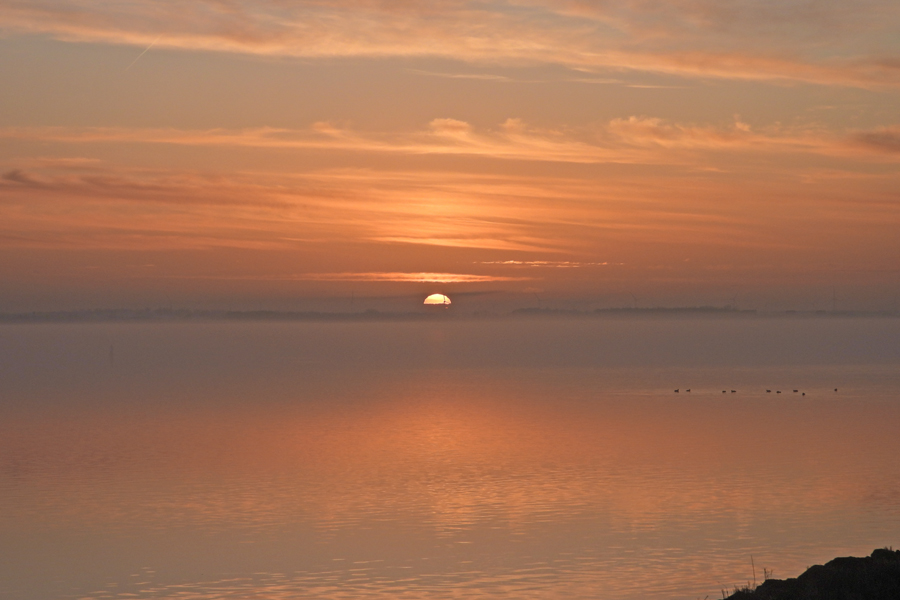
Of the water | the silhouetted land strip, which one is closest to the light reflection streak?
the water

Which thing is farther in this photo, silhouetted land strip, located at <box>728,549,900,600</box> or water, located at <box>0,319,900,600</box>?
water, located at <box>0,319,900,600</box>

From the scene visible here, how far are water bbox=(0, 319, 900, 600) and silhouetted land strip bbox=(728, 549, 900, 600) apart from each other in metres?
4.36

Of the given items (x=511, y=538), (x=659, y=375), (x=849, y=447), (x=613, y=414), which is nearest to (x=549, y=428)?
(x=613, y=414)

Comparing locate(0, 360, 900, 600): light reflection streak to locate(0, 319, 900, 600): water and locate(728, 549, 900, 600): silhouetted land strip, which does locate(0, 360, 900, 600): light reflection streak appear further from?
locate(728, 549, 900, 600): silhouetted land strip

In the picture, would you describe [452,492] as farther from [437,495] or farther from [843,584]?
[843,584]

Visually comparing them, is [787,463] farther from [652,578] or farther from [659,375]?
[659,375]

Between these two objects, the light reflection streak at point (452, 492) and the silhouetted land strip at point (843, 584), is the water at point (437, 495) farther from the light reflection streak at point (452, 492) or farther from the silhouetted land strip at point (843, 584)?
the silhouetted land strip at point (843, 584)

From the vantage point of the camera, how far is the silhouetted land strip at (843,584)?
20516mm

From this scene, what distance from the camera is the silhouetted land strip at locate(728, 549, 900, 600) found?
2052cm

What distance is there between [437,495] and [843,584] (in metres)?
19.9

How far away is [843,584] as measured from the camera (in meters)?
21.0

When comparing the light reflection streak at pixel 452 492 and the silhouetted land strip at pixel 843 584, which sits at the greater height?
the light reflection streak at pixel 452 492

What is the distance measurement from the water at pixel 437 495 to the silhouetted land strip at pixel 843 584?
436cm

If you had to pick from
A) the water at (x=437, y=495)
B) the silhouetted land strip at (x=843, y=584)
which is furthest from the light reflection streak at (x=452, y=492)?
the silhouetted land strip at (x=843, y=584)
